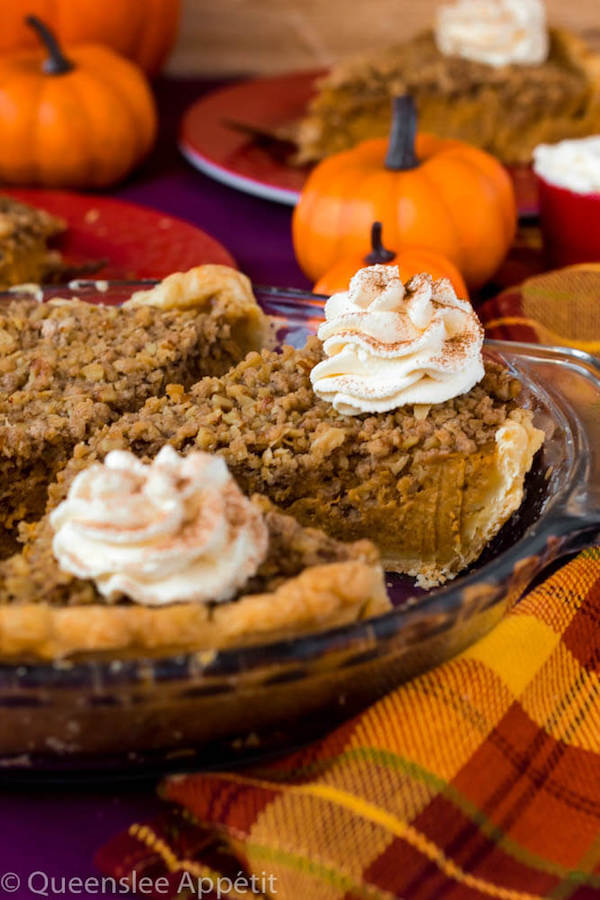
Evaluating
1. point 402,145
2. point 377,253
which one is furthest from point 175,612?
point 402,145

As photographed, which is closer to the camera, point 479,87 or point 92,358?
point 92,358

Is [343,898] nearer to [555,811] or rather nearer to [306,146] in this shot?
[555,811]

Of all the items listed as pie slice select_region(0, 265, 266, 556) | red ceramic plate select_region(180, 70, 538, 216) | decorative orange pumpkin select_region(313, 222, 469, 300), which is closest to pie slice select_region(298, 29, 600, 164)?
red ceramic plate select_region(180, 70, 538, 216)

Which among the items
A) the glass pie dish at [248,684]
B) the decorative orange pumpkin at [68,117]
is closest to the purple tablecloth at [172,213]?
the glass pie dish at [248,684]

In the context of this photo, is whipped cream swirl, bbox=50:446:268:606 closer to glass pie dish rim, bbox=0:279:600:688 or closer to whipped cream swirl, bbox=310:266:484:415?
glass pie dish rim, bbox=0:279:600:688

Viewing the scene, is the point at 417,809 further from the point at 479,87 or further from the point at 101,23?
the point at 101,23

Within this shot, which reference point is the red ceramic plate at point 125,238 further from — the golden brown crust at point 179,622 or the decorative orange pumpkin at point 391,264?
the golden brown crust at point 179,622
